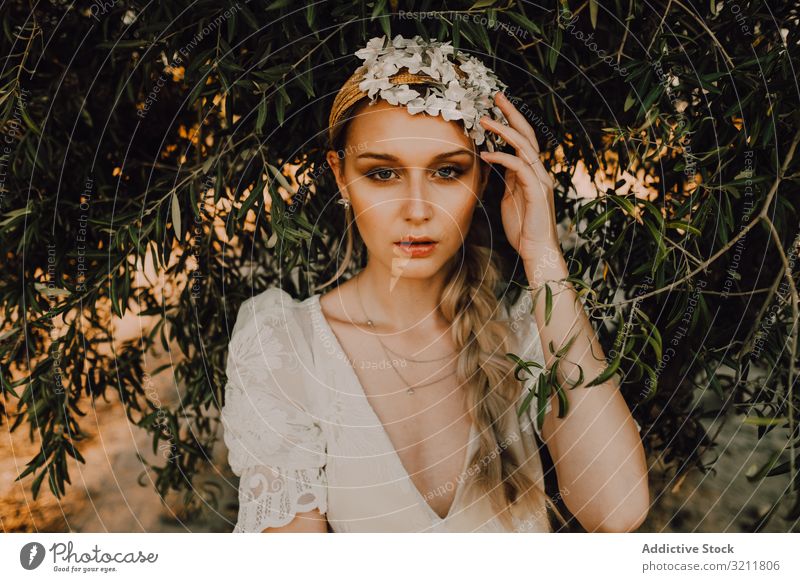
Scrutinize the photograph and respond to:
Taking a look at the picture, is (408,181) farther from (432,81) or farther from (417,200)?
(432,81)

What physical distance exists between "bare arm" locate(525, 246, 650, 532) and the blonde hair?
0.43ft

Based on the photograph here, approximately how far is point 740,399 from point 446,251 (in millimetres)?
950

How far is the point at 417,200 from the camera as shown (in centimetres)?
127

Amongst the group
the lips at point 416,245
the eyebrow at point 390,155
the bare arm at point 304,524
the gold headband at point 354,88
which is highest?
the gold headband at point 354,88

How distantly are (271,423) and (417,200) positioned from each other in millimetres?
550

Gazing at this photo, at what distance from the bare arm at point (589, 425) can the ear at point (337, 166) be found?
17.1 inches

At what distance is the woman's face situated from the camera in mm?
1237

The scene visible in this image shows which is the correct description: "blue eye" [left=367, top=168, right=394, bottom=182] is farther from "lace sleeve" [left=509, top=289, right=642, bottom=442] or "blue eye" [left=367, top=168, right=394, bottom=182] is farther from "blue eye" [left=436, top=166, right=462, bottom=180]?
"lace sleeve" [left=509, top=289, right=642, bottom=442]

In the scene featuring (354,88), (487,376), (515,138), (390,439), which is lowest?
(390,439)

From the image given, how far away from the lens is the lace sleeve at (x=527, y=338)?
4.52 feet
